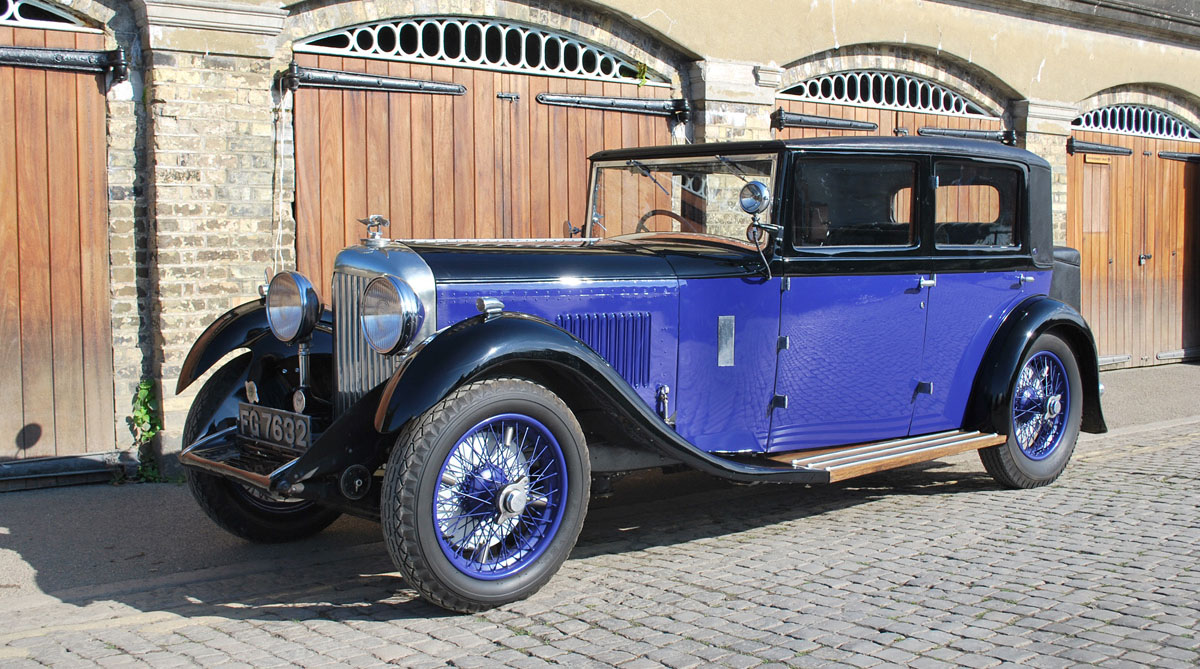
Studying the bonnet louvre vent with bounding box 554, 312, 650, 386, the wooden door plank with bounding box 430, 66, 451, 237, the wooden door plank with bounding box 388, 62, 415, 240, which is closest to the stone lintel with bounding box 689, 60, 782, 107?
the wooden door plank with bounding box 430, 66, 451, 237

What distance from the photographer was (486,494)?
12.9 ft

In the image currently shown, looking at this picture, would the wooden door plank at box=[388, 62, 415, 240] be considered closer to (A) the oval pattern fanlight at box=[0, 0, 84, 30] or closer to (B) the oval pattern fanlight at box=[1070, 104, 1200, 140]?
(A) the oval pattern fanlight at box=[0, 0, 84, 30]

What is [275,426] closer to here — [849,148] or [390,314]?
[390,314]

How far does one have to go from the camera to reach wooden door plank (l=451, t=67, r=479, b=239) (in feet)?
23.8

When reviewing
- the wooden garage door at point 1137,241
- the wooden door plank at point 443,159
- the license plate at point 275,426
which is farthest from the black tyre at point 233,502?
the wooden garage door at point 1137,241

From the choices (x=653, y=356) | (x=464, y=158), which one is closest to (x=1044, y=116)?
(x=464, y=158)

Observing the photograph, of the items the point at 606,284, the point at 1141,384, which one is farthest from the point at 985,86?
the point at 606,284

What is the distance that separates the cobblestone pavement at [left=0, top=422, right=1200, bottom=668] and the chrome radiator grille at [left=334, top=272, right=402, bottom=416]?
2.43ft

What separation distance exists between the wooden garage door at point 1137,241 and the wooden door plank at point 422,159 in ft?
22.4

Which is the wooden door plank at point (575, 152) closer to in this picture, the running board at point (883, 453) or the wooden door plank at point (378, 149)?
the wooden door plank at point (378, 149)

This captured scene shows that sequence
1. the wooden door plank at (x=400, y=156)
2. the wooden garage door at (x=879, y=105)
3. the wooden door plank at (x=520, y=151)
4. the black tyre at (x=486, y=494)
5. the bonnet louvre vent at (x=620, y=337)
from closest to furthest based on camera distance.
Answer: the black tyre at (x=486, y=494), the bonnet louvre vent at (x=620, y=337), the wooden door plank at (x=400, y=156), the wooden door plank at (x=520, y=151), the wooden garage door at (x=879, y=105)

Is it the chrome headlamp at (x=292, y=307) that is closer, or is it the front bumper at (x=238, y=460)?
the front bumper at (x=238, y=460)

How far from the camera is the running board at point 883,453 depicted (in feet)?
15.8

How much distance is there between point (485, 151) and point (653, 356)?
10.6ft
